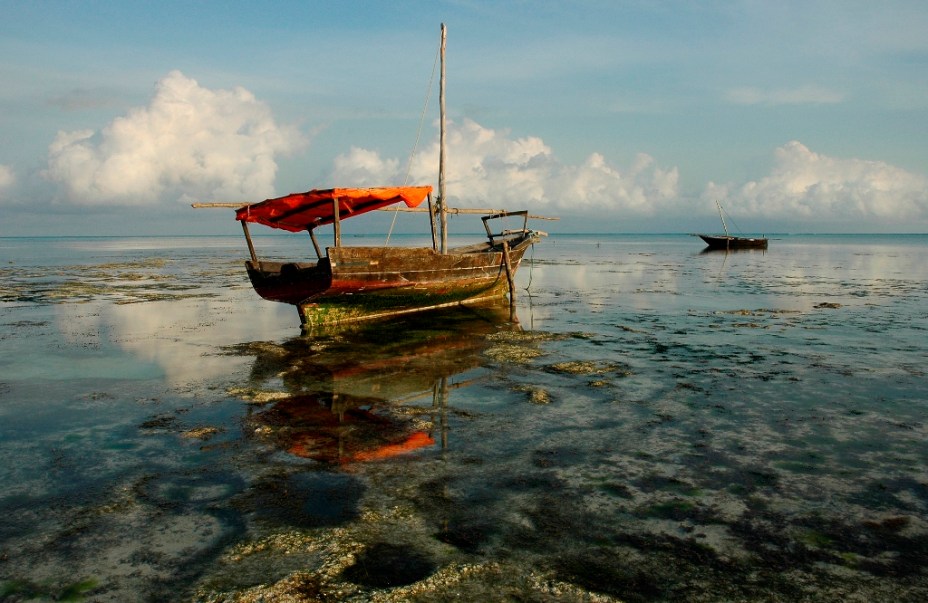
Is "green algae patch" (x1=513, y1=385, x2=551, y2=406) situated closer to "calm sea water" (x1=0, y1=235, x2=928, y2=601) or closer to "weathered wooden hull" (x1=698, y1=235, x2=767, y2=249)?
"calm sea water" (x1=0, y1=235, x2=928, y2=601)

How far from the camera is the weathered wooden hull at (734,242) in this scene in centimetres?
6956

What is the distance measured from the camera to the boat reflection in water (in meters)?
7.34

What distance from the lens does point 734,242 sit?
72.2m

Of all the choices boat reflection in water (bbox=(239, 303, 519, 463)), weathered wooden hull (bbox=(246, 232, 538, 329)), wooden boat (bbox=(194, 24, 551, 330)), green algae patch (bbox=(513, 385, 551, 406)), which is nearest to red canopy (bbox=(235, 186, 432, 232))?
wooden boat (bbox=(194, 24, 551, 330))

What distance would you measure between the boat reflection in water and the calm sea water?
0.06 m

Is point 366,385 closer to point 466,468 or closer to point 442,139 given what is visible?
point 466,468

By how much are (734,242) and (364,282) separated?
65898 mm

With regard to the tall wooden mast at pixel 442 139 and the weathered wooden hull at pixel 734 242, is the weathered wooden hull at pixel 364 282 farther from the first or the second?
the weathered wooden hull at pixel 734 242

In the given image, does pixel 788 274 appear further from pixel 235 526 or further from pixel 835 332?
pixel 235 526

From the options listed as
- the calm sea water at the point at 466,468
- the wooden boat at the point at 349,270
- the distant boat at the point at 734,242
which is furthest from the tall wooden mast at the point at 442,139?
the distant boat at the point at 734,242

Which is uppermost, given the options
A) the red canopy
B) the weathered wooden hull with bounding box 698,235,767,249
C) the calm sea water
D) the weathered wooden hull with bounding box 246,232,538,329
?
the red canopy

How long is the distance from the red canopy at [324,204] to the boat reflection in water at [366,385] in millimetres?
3151

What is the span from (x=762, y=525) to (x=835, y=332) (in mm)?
11546

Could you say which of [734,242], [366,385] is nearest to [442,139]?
[366,385]
